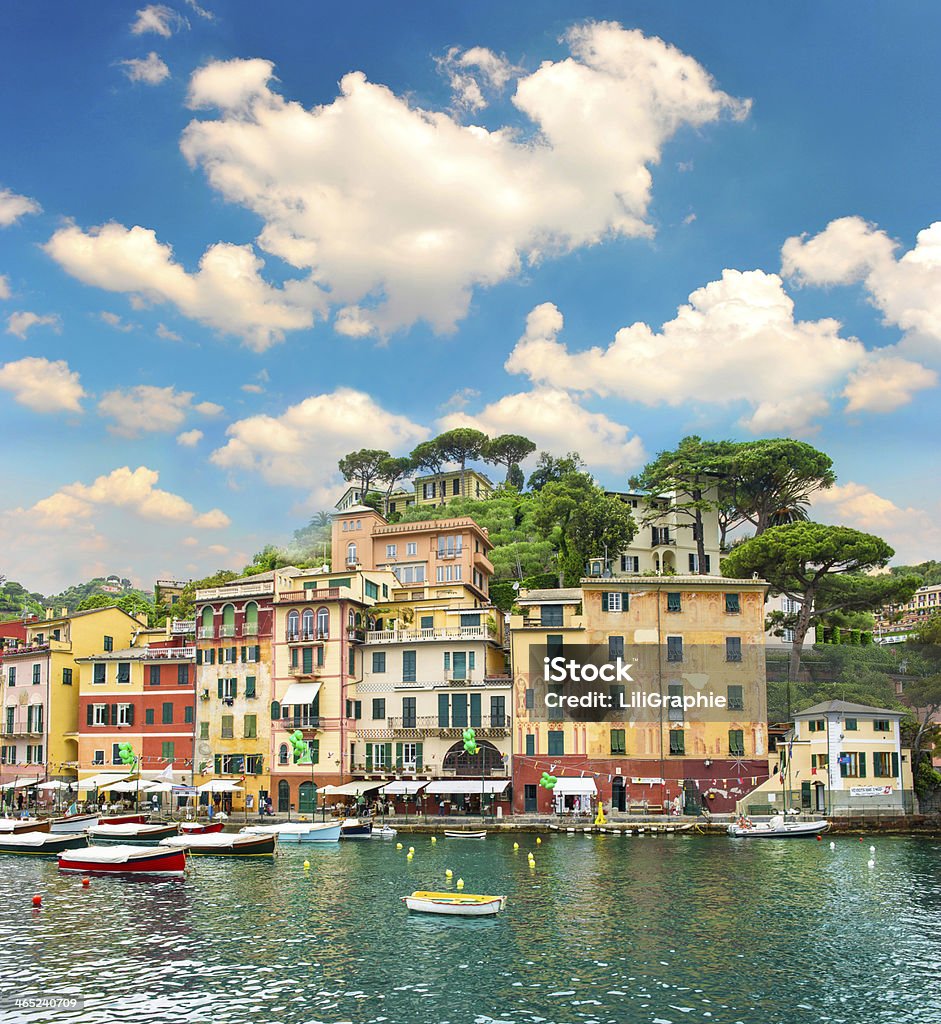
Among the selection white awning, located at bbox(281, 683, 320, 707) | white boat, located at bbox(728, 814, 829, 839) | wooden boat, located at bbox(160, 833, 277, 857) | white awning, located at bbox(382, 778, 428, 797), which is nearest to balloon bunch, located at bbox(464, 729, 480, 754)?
white awning, located at bbox(382, 778, 428, 797)

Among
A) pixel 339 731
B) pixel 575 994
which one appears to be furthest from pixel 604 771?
pixel 575 994

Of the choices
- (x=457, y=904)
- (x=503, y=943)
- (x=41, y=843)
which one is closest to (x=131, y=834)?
(x=41, y=843)

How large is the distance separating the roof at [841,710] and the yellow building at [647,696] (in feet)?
11.1

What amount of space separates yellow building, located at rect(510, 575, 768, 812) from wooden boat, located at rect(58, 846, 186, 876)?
93.6ft

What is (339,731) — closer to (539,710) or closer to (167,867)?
(539,710)

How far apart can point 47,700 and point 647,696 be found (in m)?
50.7

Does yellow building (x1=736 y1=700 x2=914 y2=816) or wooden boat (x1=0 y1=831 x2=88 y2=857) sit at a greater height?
yellow building (x1=736 y1=700 x2=914 y2=816)

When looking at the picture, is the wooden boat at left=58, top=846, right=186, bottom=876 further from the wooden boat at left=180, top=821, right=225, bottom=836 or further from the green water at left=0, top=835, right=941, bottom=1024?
the wooden boat at left=180, top=821, right=225, bottom=836

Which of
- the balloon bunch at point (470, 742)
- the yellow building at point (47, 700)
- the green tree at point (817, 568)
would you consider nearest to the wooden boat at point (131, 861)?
the balloon bunch at point (470, 742)

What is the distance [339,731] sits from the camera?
78562 millimetres

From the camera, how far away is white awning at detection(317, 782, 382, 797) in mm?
75688

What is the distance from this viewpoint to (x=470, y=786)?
244ft

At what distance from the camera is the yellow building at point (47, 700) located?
87.6 metres

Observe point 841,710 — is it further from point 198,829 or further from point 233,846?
point 198,829
